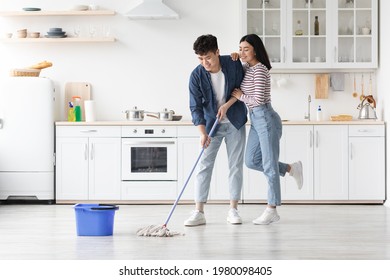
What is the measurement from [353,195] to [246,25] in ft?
6.31

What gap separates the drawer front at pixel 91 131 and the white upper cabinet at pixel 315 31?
159 cm

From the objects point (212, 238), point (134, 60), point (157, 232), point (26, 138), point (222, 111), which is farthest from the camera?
point (134, 60)

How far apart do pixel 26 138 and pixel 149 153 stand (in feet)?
3.87

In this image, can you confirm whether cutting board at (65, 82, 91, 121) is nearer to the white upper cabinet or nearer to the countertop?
the countertop

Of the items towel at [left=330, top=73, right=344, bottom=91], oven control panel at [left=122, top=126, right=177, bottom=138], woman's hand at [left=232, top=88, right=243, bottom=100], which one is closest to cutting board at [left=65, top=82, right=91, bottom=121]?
oven control panel at [left=122, top=126, right=177, bottom=138]

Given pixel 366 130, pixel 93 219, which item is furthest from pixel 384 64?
pixel 93 219

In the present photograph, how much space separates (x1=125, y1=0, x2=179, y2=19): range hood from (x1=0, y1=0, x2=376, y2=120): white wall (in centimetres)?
28

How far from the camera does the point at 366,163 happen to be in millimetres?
7305

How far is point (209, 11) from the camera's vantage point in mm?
7805

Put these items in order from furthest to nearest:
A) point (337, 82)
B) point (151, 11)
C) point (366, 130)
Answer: point (337, 82) → point (151, 11) → point (366, 130)

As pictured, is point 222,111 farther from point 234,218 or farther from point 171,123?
point 171,123

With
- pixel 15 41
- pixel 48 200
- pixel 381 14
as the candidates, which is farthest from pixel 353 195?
pixel 15 41

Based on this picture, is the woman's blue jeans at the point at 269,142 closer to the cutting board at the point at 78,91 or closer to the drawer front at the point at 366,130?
the drawer front at the point at 366,130

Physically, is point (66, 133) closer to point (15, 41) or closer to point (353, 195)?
point (15, 41)
